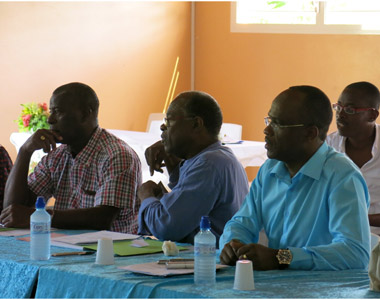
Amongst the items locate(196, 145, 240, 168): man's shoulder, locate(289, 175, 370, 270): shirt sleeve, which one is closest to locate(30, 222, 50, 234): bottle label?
locate(196, 145, 240, 168): man's shoulder

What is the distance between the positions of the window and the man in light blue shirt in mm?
4875

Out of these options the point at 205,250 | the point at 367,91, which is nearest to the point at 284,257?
the point at 205,250

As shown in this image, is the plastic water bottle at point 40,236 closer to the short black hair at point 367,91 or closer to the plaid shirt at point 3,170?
the plaid shirt at point 3,170

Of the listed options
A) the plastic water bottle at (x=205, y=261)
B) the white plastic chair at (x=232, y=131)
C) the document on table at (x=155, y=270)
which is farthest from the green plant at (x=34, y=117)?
the plastic water bottle at (x=205, y=261)

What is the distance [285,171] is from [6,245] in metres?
1.14

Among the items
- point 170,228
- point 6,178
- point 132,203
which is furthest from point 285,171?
point 6,178

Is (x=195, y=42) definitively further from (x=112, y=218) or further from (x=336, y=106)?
(x=112, y=218)

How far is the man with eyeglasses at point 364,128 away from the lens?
13.0ft

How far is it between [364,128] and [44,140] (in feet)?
5.54

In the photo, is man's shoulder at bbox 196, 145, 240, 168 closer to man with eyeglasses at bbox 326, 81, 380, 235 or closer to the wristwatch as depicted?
the wristwatch

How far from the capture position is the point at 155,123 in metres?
7.56

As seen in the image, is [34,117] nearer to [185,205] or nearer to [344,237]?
[185,205]

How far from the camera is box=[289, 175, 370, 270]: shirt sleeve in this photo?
8.16ft

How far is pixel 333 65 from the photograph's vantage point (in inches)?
301
